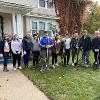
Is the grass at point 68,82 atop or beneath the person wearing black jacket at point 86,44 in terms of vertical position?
beneath

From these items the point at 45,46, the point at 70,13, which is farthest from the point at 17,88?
the point at 70,13

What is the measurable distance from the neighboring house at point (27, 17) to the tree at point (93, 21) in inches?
407

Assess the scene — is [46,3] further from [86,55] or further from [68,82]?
[68,82]

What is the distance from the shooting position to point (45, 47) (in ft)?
45.5

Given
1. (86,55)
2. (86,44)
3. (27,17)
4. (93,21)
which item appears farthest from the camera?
(93,21)

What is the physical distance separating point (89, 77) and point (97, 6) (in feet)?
107

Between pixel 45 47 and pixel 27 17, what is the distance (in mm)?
9774

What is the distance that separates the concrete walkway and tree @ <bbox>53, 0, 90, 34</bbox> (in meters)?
14.2

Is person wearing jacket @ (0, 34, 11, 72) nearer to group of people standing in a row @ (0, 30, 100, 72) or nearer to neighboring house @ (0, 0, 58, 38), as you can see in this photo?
group of people standing in a row @ (0, 30, 100, 72)

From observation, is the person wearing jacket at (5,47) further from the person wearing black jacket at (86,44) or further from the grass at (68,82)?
the person wearing black jacket at (86,44)

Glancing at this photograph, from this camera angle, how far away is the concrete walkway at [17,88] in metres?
9.19

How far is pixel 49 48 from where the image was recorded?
46.6 ft

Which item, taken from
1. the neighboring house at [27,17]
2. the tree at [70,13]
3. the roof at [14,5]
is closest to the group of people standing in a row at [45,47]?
the roof at [14,5]

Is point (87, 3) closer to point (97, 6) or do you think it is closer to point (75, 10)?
point (75, 10)
